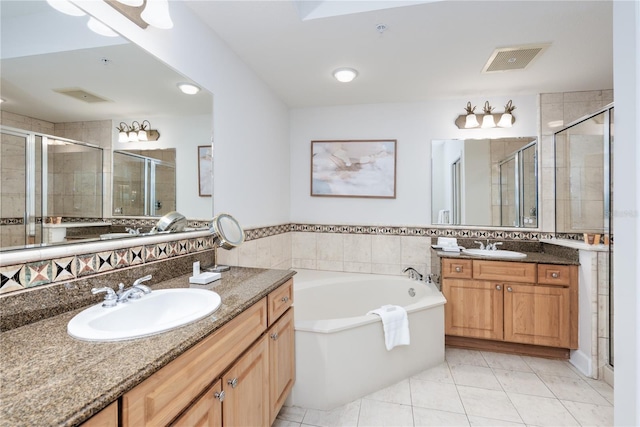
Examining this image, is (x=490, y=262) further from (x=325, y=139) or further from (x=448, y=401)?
(x=325, y=139)

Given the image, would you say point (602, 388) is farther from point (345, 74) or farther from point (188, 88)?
point (188, 88)

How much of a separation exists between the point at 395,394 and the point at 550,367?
1.36 m

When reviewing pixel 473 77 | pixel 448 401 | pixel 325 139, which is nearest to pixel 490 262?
pixel 448 401

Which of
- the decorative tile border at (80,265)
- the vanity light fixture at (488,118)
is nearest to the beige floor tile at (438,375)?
the decorative tile border at (80,265)

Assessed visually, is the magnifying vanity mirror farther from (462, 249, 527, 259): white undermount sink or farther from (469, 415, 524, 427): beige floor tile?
(462, 249, 527, 259): white undermount sink

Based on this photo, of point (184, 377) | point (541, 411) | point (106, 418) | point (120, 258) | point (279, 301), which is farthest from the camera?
point (541, 411)

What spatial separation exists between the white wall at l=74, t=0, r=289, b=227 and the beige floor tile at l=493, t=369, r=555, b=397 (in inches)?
88.9

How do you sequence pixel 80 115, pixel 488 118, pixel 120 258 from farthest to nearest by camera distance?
pixel 488 118 < pixel 120 258 < pixel 80 115

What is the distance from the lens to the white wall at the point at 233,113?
1554mm

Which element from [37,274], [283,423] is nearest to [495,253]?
[283,423]

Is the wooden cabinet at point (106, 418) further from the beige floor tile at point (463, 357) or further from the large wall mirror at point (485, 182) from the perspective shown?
the large wall mirror at point (485, 182)

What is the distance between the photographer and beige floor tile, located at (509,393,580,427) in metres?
1.75

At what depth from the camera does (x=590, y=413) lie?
5.97ft

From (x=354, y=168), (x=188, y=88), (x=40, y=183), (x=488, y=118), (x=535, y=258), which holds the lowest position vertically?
(x=535, y=258)
